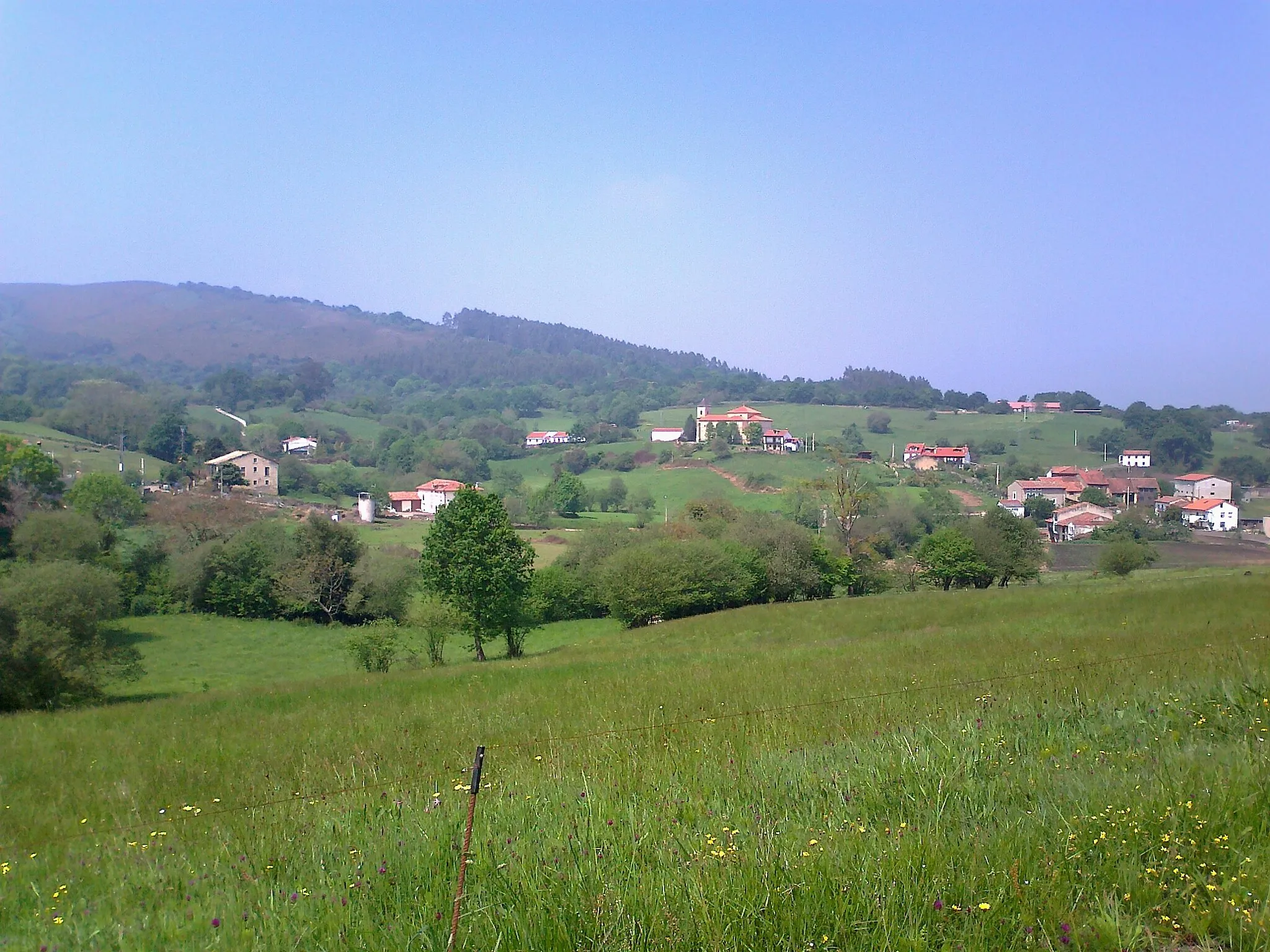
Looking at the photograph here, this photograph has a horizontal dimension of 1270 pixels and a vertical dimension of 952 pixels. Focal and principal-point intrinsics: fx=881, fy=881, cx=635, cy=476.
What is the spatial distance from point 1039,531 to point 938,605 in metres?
33.3

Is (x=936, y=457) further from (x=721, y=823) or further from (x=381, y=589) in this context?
(x=721, y=823)

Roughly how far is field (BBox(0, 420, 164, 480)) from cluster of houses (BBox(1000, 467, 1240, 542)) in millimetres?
86153

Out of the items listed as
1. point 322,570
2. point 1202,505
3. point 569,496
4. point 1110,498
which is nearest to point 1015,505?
point 1110,498

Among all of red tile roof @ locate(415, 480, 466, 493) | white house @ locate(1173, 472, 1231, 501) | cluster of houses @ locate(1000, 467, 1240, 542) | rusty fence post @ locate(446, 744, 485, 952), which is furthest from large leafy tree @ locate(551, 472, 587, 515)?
rusty fence post @ locate(446, 744, 485, 952)

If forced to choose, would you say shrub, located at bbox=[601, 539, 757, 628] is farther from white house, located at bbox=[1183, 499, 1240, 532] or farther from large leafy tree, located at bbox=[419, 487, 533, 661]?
white house, located at bbox=[1183, 499, 1240, 532]

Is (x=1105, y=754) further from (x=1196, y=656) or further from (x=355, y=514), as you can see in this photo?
(x=355, y=514)

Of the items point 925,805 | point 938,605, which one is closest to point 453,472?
point 938,605

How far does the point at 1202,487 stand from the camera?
81.3m

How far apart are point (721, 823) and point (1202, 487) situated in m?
92.3

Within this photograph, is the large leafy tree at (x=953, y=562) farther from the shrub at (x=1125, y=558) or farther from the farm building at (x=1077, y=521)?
the farm building at (x=1077, y=521)

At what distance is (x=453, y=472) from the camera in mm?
130625

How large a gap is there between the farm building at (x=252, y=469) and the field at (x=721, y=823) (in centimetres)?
9659

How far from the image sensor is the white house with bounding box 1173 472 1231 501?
77625 millimetres

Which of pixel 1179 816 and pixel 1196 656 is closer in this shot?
pixel 1179 816
